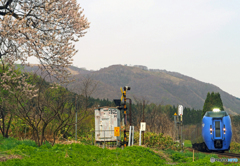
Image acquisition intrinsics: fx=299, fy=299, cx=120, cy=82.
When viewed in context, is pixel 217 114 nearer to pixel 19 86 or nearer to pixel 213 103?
pixel 19 86

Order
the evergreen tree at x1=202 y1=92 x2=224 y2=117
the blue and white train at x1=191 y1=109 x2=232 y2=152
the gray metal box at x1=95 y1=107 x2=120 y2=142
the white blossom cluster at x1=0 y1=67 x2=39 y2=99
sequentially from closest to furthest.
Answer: the white blossom cluster at x1=0 y1=67 x2=39 y2=99, the blue and white train at x1=191 y1=109 x2=232 y2=152, the gray metal box at x1=95 y1=107 x2=120 y2=142, the evergreen tree at x1=202 y1=92 x2=224 y2=117

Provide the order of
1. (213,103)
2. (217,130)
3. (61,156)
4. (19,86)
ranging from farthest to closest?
(213,103), (217,130), (19,86), (61,156)

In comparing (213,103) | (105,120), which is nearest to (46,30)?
(105,120)

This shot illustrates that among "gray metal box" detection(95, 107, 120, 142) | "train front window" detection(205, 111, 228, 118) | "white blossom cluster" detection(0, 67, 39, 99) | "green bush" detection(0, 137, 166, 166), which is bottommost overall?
→ "green bush" detection(0, 137, 166, 166)

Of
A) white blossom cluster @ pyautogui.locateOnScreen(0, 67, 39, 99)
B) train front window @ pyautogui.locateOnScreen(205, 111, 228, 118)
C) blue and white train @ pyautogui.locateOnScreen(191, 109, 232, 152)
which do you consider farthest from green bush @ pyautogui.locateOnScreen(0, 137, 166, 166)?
train front window @ pyautogui.locateOnScreen(205, 111, 228, 118)

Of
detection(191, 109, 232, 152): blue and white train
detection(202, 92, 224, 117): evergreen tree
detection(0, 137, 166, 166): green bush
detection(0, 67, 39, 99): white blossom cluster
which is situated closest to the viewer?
detection(0, 137, 166, 166): green bush

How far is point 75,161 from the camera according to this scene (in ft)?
36.1

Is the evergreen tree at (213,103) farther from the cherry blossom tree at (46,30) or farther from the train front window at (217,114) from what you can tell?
the cherry blossom tree at (46,30)

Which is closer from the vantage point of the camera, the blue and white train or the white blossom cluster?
the white blossom cluster

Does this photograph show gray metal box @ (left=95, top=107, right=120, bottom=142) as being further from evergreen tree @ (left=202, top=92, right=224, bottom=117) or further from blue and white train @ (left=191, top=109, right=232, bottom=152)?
evergreen tree @ (left=202, top=92, right=224, bottom=117)

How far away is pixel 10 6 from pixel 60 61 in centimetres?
349

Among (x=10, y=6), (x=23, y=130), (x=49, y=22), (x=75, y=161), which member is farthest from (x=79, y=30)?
(x=23, y=130)

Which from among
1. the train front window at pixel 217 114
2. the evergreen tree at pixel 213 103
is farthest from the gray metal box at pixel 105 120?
the evergreen tree at pixel 213 103

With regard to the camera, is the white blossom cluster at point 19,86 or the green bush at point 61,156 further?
the white blossom cluster at point 19,86
